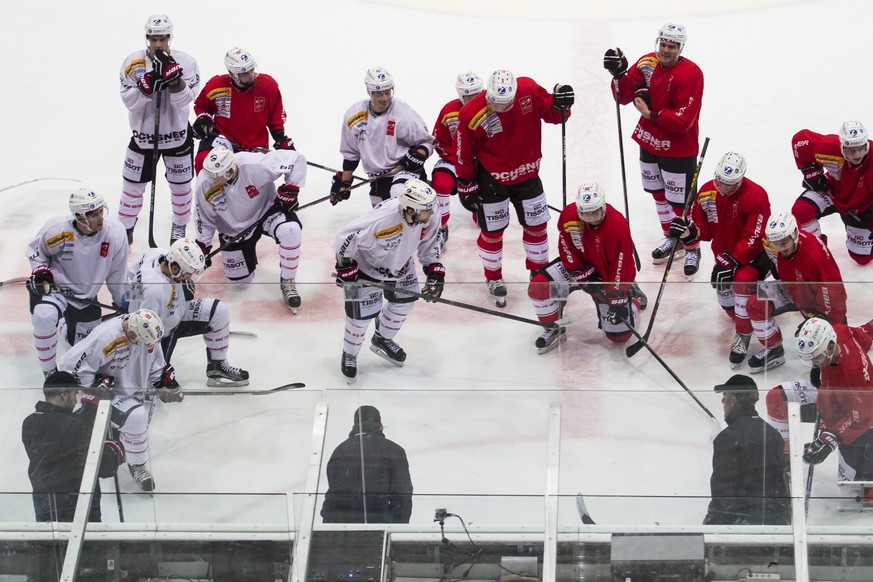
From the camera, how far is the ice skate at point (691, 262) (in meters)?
8.16

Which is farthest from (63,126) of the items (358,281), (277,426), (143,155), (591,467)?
(591,467)

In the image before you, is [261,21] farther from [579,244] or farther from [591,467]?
[591,467]

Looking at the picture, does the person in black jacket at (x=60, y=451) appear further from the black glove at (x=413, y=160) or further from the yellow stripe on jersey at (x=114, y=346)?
the black glove at (x=413, y=160)

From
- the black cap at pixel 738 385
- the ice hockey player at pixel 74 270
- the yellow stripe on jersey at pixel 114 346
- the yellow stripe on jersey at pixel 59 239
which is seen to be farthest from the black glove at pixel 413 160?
the black cap at pixel 738 385

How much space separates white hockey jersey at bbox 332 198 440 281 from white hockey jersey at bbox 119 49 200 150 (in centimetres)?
146

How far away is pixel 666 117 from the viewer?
797 cm

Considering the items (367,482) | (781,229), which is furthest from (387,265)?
(781,229)

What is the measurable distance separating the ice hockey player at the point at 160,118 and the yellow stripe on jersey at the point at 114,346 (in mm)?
1701

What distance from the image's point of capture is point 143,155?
8430 mm

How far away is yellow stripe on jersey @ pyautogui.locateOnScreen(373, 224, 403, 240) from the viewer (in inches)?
283

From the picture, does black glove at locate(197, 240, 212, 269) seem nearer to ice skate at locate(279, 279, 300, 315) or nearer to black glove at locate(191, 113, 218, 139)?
black glove at locate(191, 113, 218, 139)

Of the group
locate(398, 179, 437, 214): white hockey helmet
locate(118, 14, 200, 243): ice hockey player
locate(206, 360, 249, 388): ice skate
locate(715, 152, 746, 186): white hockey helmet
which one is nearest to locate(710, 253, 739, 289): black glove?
locate(715, 152, 746, 186): white hockey helmet

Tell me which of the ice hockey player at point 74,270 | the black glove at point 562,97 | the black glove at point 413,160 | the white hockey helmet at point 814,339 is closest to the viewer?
the white hockey helmet at point 814,339

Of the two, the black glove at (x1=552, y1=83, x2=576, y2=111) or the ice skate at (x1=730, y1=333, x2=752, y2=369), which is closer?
the ice skate at (x1=730, y1=333, x2=752, y2=369)
